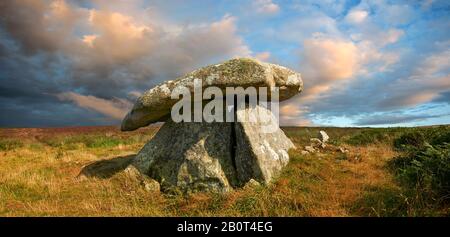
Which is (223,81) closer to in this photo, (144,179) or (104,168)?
(144,179)

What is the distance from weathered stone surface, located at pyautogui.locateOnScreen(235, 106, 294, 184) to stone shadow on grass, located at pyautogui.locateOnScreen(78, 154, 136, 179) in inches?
171

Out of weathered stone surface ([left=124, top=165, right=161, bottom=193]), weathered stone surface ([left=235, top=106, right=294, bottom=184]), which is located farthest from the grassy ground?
weathered stone surface ([left=235, top=106, right=294, bottom=184])

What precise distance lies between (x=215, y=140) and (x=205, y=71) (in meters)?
2.09

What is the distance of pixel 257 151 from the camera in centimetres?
1110

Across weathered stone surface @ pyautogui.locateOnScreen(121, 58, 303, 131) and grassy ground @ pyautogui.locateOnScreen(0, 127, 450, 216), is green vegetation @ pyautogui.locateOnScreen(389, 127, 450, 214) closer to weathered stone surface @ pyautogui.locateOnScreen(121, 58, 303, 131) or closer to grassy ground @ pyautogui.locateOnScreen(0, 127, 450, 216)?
grassy ground @ pyautogui.locateOnScreen(0, 127, 450, 216)

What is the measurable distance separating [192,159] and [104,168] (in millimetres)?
4258

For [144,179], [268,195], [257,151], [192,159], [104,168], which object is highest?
[257,151]

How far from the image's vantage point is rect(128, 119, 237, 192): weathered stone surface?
1127 centimetres

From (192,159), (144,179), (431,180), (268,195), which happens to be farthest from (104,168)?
(431,180)

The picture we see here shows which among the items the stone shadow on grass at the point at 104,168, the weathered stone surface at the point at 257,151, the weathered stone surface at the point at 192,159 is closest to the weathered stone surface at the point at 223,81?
the weathered stone surface at the point at 192,159

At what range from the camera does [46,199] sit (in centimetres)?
1113

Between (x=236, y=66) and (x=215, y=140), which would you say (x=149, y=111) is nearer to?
(x=215, y=140)

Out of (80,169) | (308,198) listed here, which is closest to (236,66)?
(308,198)
